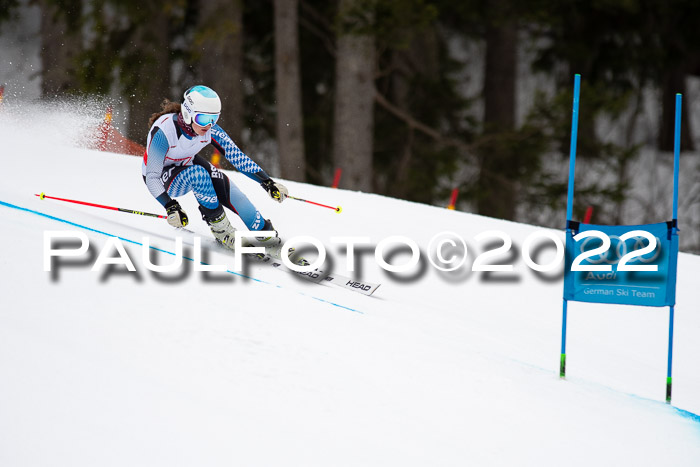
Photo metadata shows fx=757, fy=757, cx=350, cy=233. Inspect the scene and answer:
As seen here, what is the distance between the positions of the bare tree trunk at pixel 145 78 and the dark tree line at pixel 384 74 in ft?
0.07

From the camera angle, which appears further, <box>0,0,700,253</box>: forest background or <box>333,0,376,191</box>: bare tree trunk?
<box>0,0,700,253</box>: forest background

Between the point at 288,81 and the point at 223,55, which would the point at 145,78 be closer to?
the point at 223,55

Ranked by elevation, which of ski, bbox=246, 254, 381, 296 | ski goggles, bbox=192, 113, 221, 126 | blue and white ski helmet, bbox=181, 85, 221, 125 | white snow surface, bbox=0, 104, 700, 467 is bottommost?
white snow surface, bbox=0, 104, 700, 467

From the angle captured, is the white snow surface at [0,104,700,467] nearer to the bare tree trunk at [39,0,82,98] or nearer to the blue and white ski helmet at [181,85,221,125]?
the blue and white ski helmet at [181,85,221,125]

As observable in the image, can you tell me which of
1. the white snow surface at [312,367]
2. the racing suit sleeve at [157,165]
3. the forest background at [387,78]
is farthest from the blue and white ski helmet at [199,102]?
the forest background at [387,78]

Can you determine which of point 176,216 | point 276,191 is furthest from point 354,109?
point 176,216

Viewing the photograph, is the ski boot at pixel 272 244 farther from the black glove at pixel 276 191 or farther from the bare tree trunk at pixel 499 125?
the bare tree trunk at pixel 499 125

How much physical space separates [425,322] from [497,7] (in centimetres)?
802

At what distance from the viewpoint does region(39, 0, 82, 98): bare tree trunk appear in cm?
1121

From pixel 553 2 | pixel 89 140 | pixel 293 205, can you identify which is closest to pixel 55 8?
pixel 89 140

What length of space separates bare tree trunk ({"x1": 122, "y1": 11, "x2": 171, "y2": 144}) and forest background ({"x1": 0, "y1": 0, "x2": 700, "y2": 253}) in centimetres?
3

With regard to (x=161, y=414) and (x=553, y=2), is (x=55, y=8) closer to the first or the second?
(x=553, y=2)

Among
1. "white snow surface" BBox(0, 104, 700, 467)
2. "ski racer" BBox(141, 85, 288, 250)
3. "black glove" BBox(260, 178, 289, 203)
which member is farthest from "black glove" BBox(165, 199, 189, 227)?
"black glove" BBox(260, 178, 289, 203)

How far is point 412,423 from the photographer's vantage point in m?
3.29
